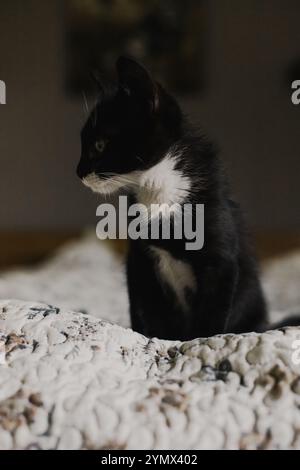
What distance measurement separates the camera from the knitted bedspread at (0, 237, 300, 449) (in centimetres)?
58

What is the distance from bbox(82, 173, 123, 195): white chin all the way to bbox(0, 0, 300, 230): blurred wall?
190cm

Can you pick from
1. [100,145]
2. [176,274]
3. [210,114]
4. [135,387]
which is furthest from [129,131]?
[210,114]

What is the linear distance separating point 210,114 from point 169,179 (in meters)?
2.04

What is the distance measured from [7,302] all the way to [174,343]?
23 cm

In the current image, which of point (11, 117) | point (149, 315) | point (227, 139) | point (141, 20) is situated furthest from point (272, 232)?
point (149, 315)

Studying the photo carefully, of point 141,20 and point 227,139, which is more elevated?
point 141,20

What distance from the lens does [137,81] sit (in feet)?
2.79

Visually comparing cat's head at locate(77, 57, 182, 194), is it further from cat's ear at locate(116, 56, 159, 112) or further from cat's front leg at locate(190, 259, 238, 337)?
cat's front leg at locate(190, 259, 238, 337)

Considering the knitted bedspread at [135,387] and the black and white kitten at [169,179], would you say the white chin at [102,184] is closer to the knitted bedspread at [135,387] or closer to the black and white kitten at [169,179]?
the black and white kitten at [169,179]

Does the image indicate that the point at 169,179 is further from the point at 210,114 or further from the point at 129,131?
the point at 210,114

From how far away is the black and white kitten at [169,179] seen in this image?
0.88m

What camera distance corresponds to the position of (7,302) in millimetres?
790

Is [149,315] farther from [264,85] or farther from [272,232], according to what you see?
[264,85]

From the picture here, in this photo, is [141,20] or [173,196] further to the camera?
[141,20]
